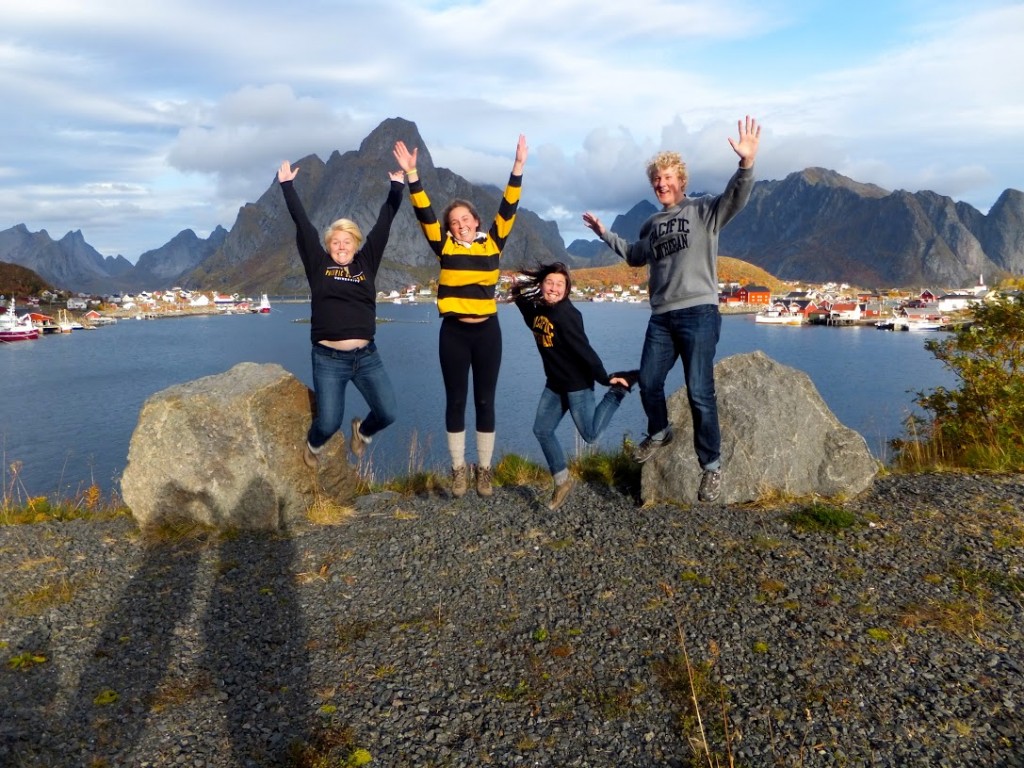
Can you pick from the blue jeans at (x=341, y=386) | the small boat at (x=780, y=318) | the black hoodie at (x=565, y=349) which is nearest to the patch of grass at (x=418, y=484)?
the blue jeans at (x=341, y=386)

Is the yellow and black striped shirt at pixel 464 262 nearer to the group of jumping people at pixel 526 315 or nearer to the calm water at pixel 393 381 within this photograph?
the group of jumping people at pixel 526 315

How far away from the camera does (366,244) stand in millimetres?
6668

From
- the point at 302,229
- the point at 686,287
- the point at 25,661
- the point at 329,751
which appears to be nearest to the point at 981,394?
the point at 686,287

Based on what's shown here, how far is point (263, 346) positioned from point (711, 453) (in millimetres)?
74766

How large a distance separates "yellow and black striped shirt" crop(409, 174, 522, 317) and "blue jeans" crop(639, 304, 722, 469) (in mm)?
1472

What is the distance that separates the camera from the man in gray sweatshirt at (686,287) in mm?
5527

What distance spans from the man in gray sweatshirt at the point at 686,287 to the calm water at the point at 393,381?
4.35m

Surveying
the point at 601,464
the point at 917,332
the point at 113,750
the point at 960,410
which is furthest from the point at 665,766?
the point at 917,332

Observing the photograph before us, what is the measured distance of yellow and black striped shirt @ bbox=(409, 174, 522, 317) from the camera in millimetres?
5867

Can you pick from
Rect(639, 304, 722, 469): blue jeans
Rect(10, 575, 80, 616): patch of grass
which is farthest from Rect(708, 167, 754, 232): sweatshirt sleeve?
Rect(10, 575, 80, 616): patch of grass

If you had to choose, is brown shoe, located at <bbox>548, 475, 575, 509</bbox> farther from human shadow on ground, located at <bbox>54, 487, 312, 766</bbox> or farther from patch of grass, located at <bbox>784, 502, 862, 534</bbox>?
human shadow on ground, located at <bbox>54, 487, 312, 766</bbox>

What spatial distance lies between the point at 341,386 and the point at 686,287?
3.37 m

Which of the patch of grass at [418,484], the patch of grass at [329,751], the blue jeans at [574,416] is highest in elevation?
the blue jeans at [574,416]

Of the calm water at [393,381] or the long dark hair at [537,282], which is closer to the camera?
the long dark hair at [537,282]
